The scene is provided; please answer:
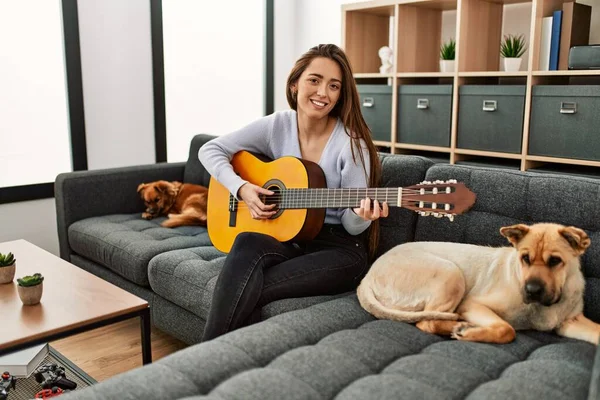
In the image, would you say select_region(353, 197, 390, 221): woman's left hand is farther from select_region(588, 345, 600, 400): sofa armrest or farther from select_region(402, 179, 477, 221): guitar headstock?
select_region(588, 345, 600, 400): sofa armrest

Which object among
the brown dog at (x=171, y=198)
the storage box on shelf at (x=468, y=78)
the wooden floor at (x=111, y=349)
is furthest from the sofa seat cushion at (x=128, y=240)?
the storage box on shelf at (x=468, y=78)

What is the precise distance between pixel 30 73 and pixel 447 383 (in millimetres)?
3158

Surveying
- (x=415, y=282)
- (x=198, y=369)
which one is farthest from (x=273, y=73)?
(x=198, y=369)

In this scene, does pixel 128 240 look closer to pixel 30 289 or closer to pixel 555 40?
pixel 30 289

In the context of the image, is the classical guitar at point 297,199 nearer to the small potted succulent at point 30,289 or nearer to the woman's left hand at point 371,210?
the woman's left hand at point 371,210

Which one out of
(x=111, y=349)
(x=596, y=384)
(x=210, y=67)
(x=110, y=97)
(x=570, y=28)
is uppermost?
(x=570, y=28)

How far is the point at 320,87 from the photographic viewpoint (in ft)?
6.89

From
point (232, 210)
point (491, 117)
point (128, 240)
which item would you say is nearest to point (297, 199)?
point (232, 210)

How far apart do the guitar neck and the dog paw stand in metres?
0.41

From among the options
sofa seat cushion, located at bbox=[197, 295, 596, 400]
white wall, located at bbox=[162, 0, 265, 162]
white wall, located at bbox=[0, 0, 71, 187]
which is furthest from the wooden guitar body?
white wall, located at bbox=[162, 0, 265, 162]

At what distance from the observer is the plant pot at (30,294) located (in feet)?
6.08

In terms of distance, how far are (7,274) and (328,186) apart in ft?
3.87

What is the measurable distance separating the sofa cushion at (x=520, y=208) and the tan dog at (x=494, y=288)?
132mm

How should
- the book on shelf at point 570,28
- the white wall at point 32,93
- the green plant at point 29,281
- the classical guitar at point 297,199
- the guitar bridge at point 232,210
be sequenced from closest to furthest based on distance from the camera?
the classical guitar at point 297,199 → the green plant at point 29,281 → the guitar bridge at point 232,210 → the book on shelf at point 570,28 → the white wall at point 32,93
